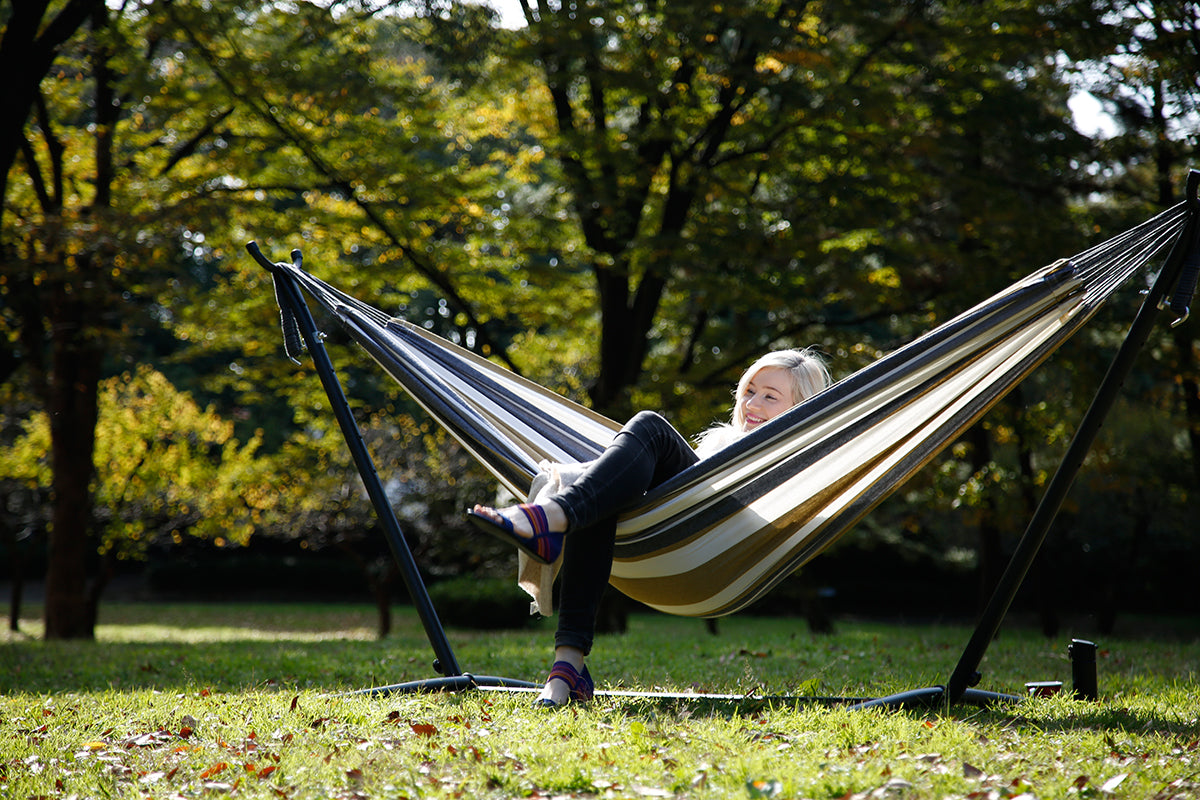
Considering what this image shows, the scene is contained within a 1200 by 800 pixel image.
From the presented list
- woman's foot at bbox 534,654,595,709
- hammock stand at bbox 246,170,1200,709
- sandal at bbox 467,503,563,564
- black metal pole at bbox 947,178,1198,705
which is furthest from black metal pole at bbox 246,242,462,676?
black metal pole at bbox 947,178,1198,705

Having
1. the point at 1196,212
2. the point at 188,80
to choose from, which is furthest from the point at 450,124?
A: the point at 1196,212

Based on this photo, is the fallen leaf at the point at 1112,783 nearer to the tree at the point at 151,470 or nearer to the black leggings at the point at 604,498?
the black leggings at the point at 604,498

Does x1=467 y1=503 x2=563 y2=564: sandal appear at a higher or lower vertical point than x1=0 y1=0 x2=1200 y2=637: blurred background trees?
lower

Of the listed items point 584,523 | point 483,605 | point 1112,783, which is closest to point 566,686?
point 584,523

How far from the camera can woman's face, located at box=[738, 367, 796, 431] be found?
2.83 meters

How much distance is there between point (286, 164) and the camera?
714 cm

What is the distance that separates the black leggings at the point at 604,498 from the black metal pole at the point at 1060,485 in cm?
85

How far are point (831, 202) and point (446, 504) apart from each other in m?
5.34

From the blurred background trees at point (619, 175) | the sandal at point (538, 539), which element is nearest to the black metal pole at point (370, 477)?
the sandal at point (538, 539)

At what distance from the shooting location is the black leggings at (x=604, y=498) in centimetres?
216

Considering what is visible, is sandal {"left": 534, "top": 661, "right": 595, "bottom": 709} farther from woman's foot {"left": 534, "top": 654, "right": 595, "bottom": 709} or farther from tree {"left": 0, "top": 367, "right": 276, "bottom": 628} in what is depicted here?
tree {"left": 0, "top": 367, "right": 276, "bottom": 628}

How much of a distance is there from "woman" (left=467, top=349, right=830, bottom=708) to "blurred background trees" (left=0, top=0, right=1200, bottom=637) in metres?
3.63

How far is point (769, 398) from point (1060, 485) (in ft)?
2.61

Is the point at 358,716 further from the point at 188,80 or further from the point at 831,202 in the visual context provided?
the point at 188,80
